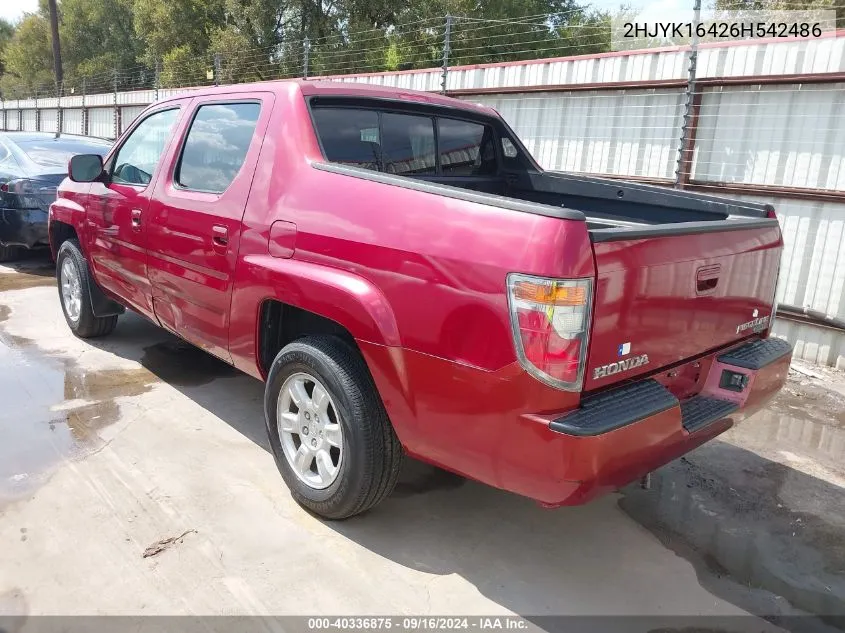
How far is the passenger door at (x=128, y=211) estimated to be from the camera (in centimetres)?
416

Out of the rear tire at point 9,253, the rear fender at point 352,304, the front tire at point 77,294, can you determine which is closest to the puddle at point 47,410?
the front tire at point 77,294

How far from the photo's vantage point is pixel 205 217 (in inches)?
137

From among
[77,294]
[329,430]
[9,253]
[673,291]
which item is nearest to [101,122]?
[9,253]

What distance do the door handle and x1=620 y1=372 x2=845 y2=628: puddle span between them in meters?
2.44

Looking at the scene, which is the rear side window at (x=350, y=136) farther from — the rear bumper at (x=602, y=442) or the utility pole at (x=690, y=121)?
Result: the utility pole at (x=690, y=121)

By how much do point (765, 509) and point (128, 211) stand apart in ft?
13.6

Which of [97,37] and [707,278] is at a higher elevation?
[97,37]

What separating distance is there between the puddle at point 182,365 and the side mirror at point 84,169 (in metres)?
1.42

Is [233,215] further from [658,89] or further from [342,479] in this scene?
[658,89]

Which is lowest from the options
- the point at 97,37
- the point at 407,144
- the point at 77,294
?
the point at 77,294

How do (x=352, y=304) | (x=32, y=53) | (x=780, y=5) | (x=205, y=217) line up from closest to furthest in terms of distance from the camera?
1. (x=352, y=304)
2. (x=205, y=217)
3. (x=780, y=5)
4. (x=32, y=53)

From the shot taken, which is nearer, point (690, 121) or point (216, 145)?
point (216, 145)

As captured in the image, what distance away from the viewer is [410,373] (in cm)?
252

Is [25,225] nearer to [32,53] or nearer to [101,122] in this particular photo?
[101,122]
